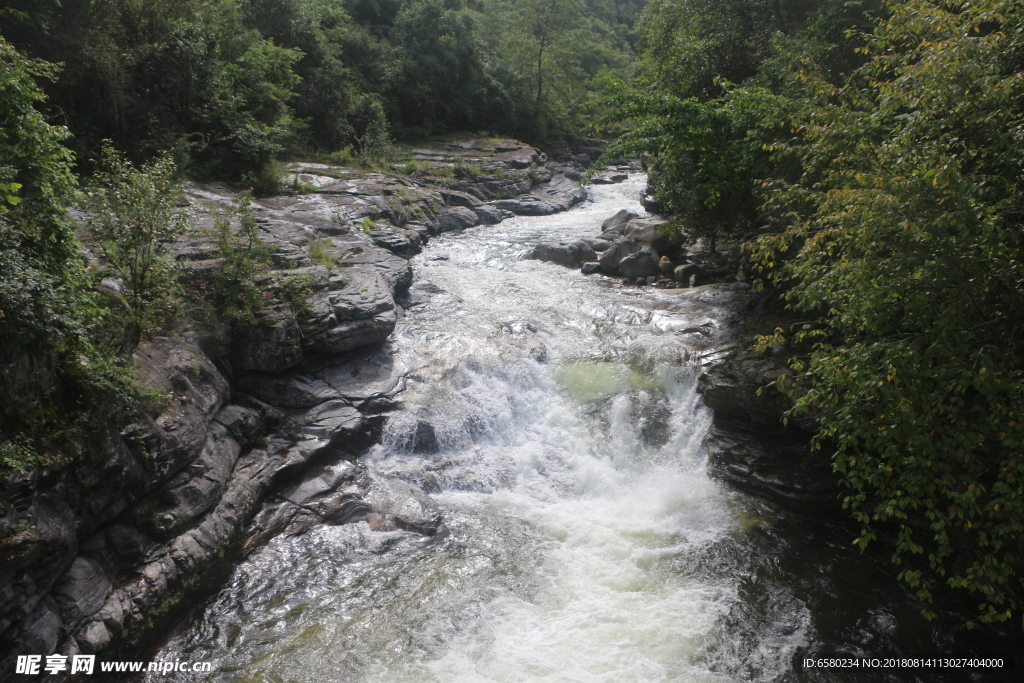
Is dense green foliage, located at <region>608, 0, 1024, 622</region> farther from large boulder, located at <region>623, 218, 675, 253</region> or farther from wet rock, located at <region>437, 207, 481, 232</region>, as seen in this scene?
wet rock, located at <region>437, 207, 481, 232</region>

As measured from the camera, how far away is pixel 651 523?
30.4ft

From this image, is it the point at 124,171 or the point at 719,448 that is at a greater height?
the point at 124,171

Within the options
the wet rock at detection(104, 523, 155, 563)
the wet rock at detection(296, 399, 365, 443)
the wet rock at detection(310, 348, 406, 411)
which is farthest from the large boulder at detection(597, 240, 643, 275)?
the wet rock at detection(104, 523, 155, 563)

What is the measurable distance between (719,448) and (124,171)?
10.3m

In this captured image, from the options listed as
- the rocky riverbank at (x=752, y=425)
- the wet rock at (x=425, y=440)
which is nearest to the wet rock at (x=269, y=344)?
the wet rock at (x=425, y=440)

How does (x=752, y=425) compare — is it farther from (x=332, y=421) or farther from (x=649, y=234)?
(x=649, y=234)

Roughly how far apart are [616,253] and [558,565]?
38.9 ft

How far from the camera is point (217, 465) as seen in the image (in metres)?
8.66

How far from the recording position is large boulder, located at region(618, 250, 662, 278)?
1755cm

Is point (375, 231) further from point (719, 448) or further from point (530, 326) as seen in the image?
point (719, 448)

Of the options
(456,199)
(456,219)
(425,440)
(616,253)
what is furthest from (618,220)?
(425,440)

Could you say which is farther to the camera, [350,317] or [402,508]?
[350,317]

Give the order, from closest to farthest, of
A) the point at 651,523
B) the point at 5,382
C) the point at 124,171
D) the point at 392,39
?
the point at 5,382 → the point at 124,171 → the point at 651,523 → the point at 392,39

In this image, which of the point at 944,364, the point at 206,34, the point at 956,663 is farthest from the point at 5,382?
the point at 206,34
